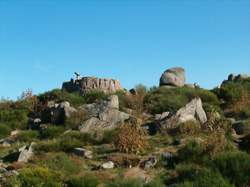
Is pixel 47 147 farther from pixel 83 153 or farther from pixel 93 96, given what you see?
pixel 93 96

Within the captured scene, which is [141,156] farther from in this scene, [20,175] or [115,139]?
[20,175]

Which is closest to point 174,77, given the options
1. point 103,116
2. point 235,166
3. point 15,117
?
point 15,117

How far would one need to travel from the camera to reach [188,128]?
82.4 ft

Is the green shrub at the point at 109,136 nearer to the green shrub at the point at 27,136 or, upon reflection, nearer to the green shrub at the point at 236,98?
the green shrub at the point at 27,136

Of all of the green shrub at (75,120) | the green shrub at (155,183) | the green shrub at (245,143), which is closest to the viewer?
the green shrub at (155,183)

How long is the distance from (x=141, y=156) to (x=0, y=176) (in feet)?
18.5

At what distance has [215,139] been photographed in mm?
20703

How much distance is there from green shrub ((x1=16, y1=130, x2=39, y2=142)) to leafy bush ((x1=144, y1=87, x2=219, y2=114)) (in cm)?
662

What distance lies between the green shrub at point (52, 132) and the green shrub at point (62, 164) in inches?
234

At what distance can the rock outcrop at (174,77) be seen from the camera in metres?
40.1

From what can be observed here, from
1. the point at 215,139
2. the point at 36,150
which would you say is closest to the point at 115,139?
the point at 36,150

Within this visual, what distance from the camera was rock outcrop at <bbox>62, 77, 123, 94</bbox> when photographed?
3825cm

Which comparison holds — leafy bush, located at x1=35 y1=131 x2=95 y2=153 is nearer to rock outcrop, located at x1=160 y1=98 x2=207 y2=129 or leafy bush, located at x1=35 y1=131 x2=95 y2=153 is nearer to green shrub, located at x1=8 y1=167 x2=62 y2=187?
rock outcrop, located at x1=160 y1=98 x2=207 y2=129

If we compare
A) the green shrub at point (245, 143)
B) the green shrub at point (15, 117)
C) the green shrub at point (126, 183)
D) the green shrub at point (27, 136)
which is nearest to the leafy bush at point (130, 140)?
the green shrub at point (245, 143)
